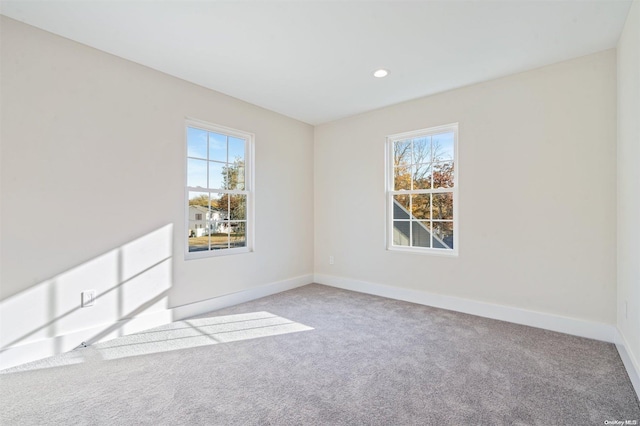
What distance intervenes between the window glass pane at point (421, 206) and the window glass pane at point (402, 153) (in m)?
0.49

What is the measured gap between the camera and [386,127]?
416cm

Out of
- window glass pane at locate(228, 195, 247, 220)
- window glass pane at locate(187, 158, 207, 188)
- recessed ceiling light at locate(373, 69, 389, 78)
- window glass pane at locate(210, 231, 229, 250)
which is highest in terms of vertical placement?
recessed ceiling light at locate(373, 69, 389, 78)

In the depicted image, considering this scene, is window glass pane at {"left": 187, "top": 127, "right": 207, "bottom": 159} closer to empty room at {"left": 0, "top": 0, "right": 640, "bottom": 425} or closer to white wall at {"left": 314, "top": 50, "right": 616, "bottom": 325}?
empty room at {"left": 0, "top": 0, "right": 640, "bottom": 425}

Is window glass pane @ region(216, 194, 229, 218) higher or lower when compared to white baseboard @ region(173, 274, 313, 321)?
higher

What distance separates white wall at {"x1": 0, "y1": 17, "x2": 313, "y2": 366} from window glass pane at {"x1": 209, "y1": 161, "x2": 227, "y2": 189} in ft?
1.35

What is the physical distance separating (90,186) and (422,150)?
3.74 m

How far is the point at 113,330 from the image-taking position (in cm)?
276

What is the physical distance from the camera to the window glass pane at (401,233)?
406 cm

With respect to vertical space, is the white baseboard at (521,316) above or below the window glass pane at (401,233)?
below

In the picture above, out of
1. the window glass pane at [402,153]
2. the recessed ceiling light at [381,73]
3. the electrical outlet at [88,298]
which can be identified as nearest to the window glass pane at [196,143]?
the electrical outlet at [88,298]

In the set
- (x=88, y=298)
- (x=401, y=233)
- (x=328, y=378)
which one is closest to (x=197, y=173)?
(x=88, y=298)

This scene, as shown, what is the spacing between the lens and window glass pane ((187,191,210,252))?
345 cm

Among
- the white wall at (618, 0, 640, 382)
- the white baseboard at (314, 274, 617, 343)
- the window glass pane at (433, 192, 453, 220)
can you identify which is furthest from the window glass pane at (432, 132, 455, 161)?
the white baseboard at (314, 274, 617, 343)

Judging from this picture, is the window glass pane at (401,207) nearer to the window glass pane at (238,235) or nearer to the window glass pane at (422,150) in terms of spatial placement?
the window glass pane at (422,150)
